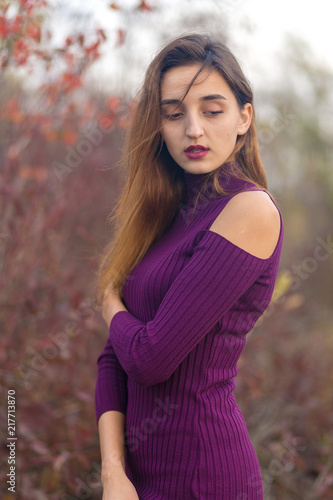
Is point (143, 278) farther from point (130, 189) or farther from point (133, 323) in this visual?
point (130, 189)

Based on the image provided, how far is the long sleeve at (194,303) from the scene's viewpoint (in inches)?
50.2

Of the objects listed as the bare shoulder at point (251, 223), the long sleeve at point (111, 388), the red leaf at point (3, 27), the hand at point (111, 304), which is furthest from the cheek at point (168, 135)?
the red leaf at point (3, 27)

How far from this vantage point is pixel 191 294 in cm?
128

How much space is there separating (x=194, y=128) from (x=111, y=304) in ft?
1.86

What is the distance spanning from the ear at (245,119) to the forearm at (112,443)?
894mm

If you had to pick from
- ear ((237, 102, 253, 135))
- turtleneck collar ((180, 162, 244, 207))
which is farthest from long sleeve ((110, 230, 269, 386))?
ear ((237, 102, 253, 135))

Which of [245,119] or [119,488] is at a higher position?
[245,119]

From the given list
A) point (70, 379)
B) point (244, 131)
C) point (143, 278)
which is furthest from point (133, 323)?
point (70, 379)

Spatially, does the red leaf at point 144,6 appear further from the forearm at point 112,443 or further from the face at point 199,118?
the forearm at point 112,443

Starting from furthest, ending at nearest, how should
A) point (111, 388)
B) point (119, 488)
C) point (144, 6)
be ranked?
point (144, 6)
point (111, 388)
point (119, 488)

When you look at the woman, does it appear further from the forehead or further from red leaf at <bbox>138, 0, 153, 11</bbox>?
red leaf at <bbox>138, 0, 153, 11</bbox>

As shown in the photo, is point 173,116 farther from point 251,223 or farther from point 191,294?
point 191,294

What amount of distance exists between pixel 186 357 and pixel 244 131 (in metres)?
0.68

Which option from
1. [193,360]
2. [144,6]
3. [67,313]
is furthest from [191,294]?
[144,6]
